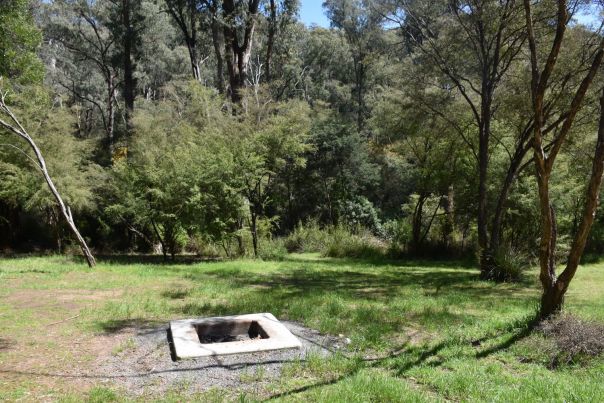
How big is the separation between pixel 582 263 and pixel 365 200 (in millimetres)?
12212

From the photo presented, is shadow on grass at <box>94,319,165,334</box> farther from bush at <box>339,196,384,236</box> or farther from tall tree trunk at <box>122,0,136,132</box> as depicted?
tall tree trunk at <box>122,0,136,132</box>

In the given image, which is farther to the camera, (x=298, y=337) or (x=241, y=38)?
(x=241, y=38)

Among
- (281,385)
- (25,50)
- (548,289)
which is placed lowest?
(281,385)

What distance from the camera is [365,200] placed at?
28.4 metres

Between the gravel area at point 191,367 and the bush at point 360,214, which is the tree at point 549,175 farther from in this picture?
the bush at point 360,214

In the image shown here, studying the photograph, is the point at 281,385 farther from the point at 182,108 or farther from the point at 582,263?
the point at 182,108

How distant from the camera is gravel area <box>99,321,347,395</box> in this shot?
5145 millimetres

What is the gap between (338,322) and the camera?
759 centimetres

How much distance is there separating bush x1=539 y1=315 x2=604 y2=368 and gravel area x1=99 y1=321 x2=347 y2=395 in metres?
2.62

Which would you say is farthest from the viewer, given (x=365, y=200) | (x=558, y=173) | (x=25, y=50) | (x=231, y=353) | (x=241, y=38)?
(x=365, y=200)

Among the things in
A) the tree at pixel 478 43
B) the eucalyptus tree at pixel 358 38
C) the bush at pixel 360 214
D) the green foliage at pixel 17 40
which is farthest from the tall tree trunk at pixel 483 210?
the eucalyptus tree at pixel 358 38

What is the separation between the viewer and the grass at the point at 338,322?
4.96m

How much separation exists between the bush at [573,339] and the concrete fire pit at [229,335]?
3.16 meters

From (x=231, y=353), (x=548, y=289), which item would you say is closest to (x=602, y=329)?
(x=548, y=289)
